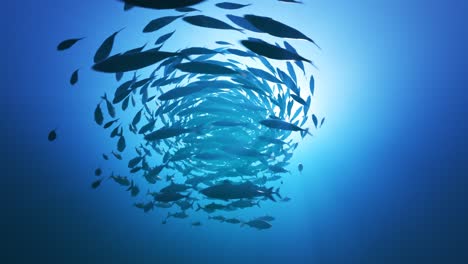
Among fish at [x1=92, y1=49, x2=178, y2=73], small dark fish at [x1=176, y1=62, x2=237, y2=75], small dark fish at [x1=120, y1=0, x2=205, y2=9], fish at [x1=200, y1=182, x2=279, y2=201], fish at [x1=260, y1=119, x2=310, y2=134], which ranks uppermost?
fish at [x1=260, y1=119, x2=310, y2=134]

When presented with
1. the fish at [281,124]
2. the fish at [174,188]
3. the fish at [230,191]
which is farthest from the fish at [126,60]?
the fish at [174,188]

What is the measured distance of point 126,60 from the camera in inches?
38.7

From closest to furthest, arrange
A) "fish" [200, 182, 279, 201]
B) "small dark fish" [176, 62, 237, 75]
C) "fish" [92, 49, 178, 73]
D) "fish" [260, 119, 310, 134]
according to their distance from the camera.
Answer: "fish" [92, 49, 178, 73] → "small dark fish" [176, 62, 237, 75] → "fish" [260, 119, 310, 134] → "fish" [200, 182, 279, 201]

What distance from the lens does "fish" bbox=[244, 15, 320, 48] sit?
1.03m

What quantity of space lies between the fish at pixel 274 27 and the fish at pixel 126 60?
373 mm

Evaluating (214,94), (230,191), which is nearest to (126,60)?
(230,191)

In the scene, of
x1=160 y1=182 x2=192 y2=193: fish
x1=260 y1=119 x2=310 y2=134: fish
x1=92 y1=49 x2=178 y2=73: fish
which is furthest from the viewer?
x1=160 y1=182 x2=192 y2=193: fish

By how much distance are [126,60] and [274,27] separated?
0.61 metres

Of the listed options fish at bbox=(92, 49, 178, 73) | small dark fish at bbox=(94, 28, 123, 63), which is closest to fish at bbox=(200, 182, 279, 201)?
small dark fish at bbox=(94, 28, 123, 63)

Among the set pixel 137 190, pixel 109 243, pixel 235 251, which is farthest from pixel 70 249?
pixel 137 190

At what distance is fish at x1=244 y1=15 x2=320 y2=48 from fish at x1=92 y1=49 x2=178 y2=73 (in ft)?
1.22

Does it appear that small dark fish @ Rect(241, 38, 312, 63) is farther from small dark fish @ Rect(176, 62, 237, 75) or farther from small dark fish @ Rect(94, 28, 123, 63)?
small dark fish @ Rect(94, 28, 123, 63)

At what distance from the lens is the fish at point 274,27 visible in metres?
1.03

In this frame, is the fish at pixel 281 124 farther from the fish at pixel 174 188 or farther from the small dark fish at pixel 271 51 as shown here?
the fish at pixel 174 188
